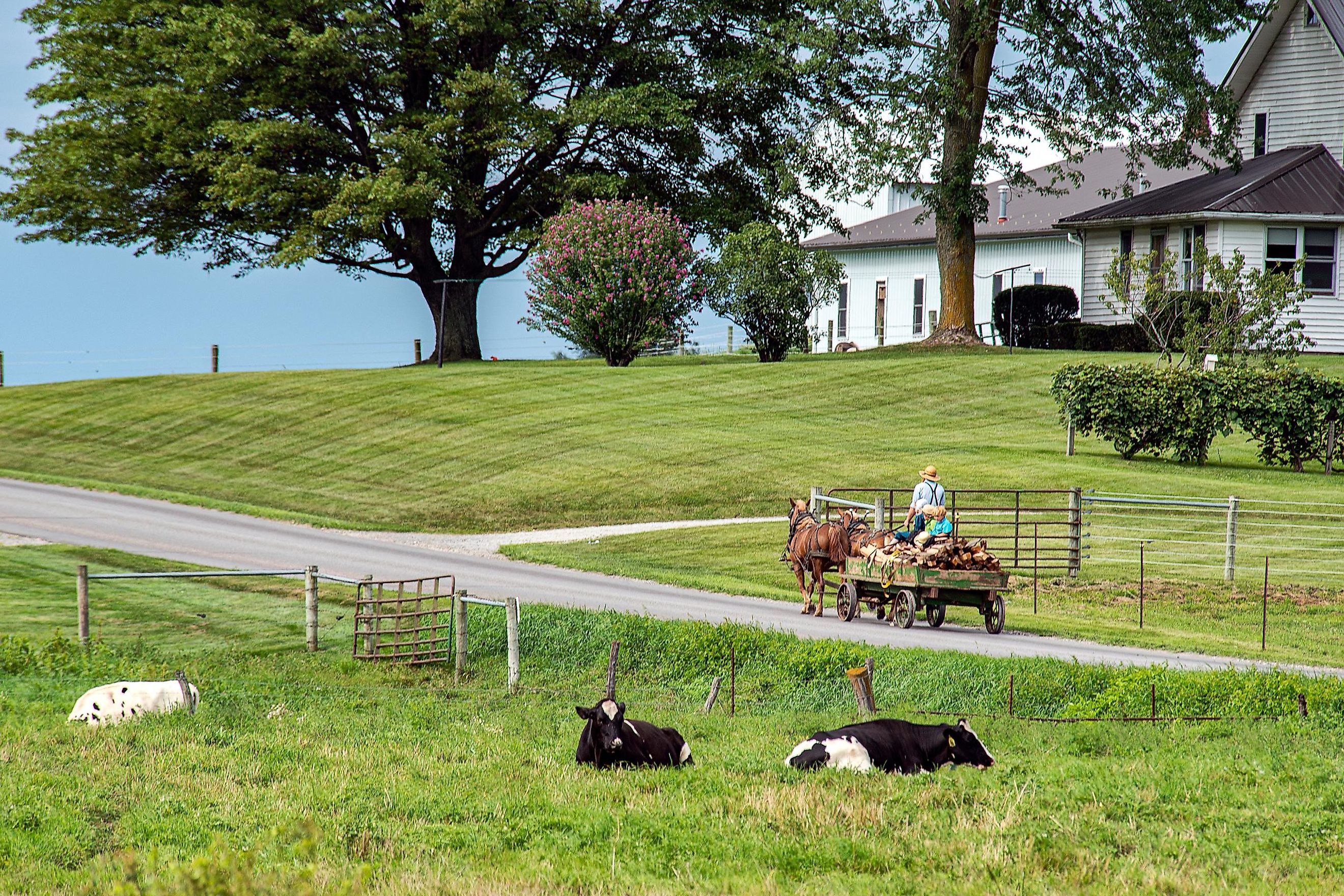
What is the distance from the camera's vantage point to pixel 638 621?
687 inches

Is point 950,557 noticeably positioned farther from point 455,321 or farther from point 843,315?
point 843,315

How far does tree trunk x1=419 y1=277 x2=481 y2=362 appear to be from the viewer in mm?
52812

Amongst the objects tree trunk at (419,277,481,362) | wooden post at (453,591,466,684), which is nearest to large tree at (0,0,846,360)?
tree trunk at (419,277,481,362)

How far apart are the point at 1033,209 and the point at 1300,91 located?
502 inches

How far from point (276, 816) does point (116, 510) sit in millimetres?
23826

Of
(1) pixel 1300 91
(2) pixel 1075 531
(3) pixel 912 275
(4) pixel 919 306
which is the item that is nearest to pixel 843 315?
(3) pixel 912 275

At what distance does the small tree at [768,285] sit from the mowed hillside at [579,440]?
5.27 ft

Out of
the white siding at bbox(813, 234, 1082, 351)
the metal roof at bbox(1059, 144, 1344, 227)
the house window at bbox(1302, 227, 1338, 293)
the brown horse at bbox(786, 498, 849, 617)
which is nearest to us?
the brown horse at bbox(786, 498, 849, 617)

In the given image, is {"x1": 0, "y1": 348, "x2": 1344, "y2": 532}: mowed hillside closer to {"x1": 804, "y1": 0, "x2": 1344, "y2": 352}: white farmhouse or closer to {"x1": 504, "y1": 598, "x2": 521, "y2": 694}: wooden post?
{"x1": 804, "y1": 0, "x2": 1344, "y2": 352}: white farmhouse

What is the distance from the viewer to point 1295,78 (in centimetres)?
4625

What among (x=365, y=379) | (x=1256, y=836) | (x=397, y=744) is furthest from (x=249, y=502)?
(x=1256, y=836)

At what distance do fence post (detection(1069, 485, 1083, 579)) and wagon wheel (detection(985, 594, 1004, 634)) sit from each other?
188 inches

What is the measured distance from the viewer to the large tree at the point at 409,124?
46281mm

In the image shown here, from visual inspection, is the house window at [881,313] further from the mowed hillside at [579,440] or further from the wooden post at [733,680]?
the wooden post at [733,680]
